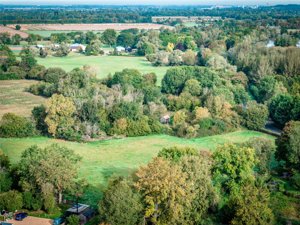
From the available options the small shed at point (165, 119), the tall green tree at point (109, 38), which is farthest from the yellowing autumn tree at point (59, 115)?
the tall green tree at point (109, 38)

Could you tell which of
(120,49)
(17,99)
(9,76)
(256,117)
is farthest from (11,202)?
(120,49)

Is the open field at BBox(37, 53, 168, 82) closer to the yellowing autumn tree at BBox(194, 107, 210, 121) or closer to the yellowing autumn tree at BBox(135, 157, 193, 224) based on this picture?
the yellowing autumn tree at BBox(194, 107, 210, 121)

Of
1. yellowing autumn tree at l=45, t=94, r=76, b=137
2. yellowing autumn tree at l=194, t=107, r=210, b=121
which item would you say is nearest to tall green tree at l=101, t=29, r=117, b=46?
yellowing autumn tree at l=194, t=107, r=210, b=121

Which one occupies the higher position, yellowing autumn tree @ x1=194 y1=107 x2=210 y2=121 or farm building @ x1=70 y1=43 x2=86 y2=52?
yellowing autumn tree @ x1=194 y1=107 x2=210 y2=121

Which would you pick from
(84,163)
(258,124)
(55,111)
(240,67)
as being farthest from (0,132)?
(240,67)

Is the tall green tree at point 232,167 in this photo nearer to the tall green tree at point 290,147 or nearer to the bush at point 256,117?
the tall green tree at point 290,147

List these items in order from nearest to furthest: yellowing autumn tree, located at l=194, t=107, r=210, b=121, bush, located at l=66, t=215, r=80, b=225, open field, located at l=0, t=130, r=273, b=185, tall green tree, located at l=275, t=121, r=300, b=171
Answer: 1. bush, located at l=66, t=215, r=80, b=225
2. tall green tree, located at l=275, t=121, r=300, b=171
3. open field, located at l=0, t=130, r=273, b=185
4. yellowing autumn tree, located at l=194, t=107, r=210, b=121
